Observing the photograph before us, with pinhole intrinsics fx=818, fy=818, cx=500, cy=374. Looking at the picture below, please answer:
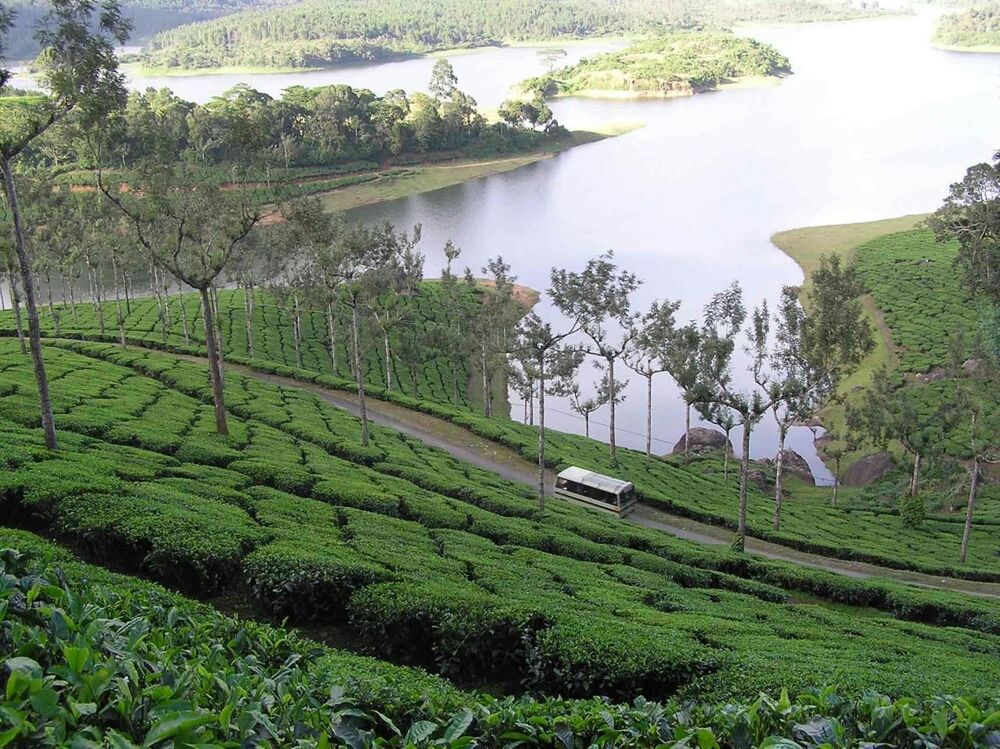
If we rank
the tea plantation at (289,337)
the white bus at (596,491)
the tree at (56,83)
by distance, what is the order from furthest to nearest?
the tea plantation at (289,337) → the white bus at (596,491) → the tree at (56,83)

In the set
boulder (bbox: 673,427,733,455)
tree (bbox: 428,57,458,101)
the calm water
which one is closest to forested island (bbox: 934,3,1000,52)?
the calm water

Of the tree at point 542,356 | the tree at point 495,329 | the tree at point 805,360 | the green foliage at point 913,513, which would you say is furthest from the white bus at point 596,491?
the tree at point 495,329

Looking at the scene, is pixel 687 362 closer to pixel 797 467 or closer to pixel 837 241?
pixel 797 467

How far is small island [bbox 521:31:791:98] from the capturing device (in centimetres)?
16662

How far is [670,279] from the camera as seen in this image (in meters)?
70.1

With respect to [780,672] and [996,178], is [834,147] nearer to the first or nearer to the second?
[996,178]

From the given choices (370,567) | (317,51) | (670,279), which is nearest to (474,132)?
(670,279)

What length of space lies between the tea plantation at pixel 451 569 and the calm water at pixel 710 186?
26.8 metres

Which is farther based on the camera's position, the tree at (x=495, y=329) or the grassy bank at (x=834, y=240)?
the grassy bank at (x=834, y=240)

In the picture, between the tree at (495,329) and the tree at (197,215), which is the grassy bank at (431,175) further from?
the tree at (197,215)

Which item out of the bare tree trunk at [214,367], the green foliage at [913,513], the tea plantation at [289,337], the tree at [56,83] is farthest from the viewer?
the tea plantation at [289,337]

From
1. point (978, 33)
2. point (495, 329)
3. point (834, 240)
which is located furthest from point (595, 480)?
point (978, 33)

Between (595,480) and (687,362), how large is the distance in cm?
653

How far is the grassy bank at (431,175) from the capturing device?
98250mm
